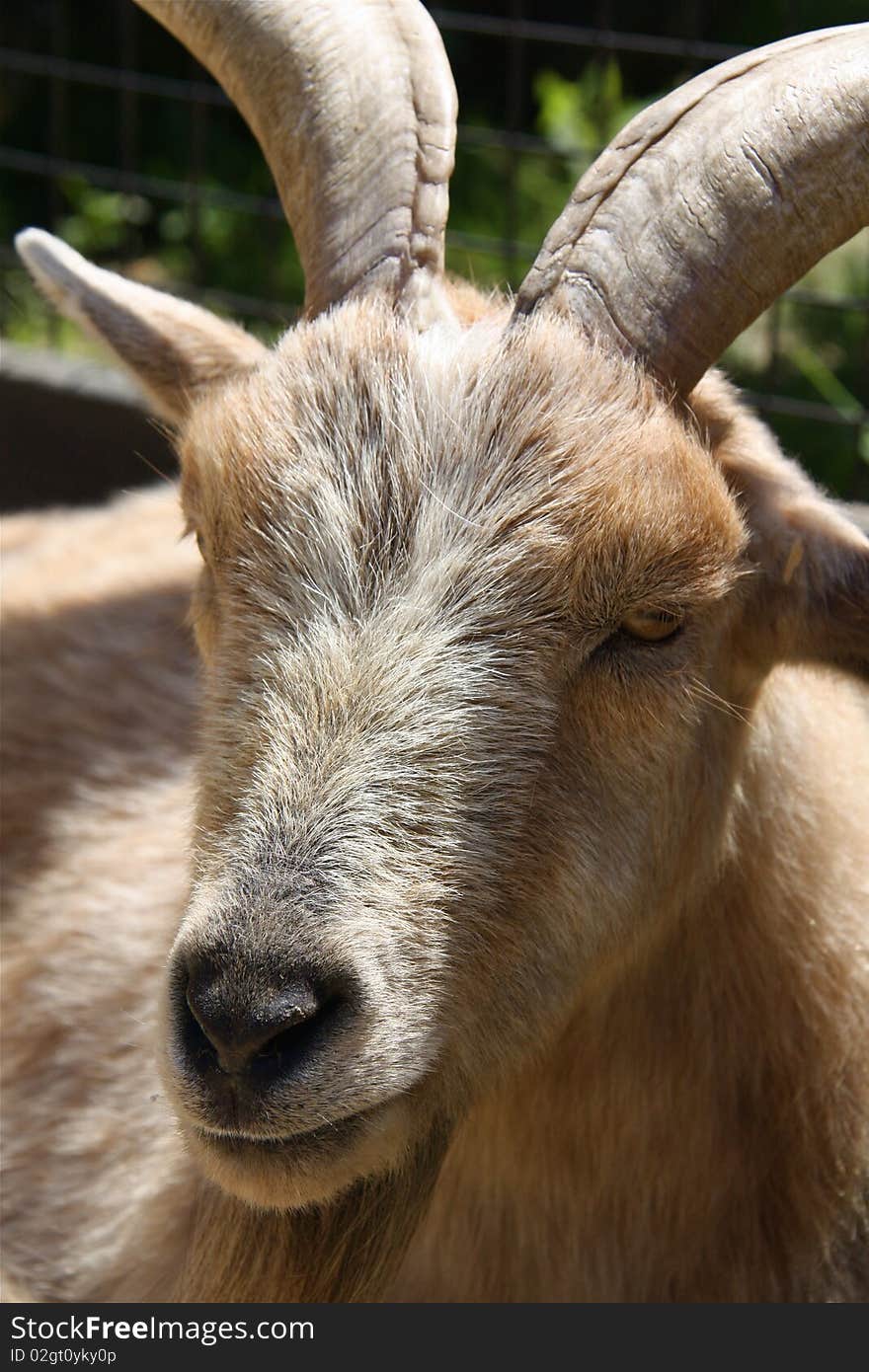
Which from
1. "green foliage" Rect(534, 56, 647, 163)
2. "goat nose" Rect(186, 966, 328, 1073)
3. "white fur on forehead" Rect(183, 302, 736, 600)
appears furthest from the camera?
"green foliage" Rect(534, 56, 647, 163)

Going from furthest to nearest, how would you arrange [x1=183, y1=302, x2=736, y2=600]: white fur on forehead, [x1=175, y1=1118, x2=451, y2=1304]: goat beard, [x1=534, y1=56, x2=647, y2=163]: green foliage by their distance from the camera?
[x1=534, y1=56, x2=647, y2=163]: green foliage, [x1=175, y1=1118, x2=451, y2=1304]: goat beard, [x1=183, y1=302, x2=736, y2=600]: white fur on forehead

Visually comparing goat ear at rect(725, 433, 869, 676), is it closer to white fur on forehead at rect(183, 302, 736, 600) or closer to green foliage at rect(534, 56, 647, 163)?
white fur on forehead at rect(183, 302, 736, 600)

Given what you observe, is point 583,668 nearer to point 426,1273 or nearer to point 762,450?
point 762,450

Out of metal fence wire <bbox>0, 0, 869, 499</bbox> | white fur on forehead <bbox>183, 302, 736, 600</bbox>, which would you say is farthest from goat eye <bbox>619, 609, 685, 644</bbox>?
metal fence wire <bbox>0, 0, 869, 499</bbox>

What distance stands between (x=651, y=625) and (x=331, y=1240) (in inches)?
44.7

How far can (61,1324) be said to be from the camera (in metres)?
3.24

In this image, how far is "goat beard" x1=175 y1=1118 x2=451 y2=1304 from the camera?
2.69 m

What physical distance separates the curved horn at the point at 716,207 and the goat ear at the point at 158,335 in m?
0.85

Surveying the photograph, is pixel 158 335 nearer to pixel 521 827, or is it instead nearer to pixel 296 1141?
pixel 521 827

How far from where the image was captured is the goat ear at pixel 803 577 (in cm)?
272

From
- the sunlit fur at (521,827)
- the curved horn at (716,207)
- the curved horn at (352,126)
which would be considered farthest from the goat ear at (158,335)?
the curved horn at (716,207)

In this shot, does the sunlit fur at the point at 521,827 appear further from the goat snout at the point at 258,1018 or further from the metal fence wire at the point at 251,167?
the metal fence wire at the point at 251,167

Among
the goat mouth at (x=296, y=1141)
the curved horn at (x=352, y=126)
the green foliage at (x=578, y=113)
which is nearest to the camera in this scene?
the goat mouth at (x=296, y=1141)

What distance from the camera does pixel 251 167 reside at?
336 inches
